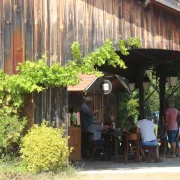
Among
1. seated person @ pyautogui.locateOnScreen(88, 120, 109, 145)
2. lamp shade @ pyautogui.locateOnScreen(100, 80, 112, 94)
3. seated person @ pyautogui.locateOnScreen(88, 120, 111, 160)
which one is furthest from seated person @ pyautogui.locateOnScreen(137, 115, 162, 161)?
lamp shade @ pyautogui.locateOnScreen(100, 80, 112, 94)

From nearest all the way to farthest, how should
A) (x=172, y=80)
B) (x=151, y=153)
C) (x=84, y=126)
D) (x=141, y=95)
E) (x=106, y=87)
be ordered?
(x=151, y=153) < (x=84, y=126) < (x=172, y=80) < (x=141, y=95) < (x=106, y=87)

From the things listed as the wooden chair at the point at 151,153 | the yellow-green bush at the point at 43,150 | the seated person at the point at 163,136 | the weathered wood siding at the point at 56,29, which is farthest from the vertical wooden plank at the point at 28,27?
the seated person at the point at 163,136

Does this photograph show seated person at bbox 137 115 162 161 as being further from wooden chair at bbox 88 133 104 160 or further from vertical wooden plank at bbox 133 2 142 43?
vertical wooden plank at bbox 133 2 142 43

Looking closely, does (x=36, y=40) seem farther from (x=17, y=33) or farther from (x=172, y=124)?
(x=172, y=124)

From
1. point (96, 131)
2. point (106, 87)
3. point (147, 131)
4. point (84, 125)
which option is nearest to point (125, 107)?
point (106, 87)

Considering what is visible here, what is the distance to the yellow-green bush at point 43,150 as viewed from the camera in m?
9.89

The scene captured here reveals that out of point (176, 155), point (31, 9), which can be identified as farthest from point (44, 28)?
point (176, 155)

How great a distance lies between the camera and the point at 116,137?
45.4 feet

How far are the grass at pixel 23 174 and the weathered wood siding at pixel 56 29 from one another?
1.32m

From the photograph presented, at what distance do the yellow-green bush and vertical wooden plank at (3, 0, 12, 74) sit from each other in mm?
1688

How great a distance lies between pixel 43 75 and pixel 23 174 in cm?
233

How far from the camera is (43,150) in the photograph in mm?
9867

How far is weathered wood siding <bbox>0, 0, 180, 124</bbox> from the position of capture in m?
10.9

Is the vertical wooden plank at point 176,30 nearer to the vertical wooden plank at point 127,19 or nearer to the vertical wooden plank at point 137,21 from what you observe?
the vertical wooden plank at point 137,21
